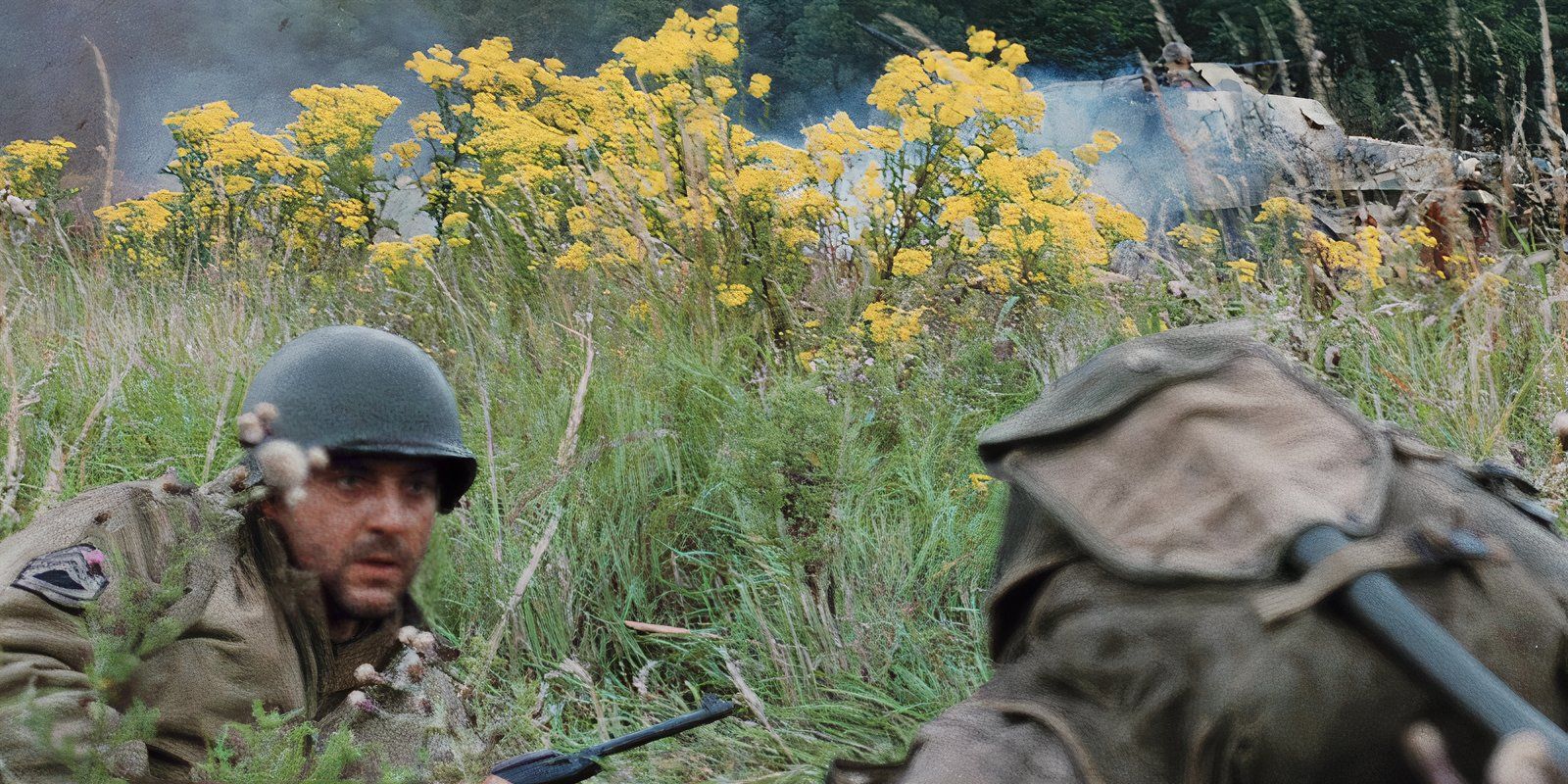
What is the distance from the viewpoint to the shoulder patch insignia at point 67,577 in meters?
2.39

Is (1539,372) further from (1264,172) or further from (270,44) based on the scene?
(270,44)

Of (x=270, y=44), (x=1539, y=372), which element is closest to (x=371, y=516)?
(x=1539, y=372)

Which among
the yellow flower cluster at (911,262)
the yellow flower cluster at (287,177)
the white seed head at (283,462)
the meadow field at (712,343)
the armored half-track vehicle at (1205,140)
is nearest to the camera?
the white seed head at (283,462)

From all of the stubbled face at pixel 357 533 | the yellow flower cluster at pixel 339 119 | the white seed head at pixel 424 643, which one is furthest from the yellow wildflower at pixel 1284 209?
the yellow flower cluster at pixel 339 119

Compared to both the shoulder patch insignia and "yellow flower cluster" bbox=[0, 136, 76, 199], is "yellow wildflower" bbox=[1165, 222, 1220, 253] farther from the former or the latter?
"yellow flower cluster" bbox=[0, 136, 76, 199]

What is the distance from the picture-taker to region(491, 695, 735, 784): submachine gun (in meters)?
2.34

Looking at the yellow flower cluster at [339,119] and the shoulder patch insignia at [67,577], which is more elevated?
the yellow flower cluster at [339,119]

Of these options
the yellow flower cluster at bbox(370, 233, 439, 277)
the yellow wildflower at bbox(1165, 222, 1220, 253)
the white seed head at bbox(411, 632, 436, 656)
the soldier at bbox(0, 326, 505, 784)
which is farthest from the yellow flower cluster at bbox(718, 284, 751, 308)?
the white seed head at bbox(411, 632, 436, 656)

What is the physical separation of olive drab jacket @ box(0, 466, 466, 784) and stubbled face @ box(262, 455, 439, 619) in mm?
42

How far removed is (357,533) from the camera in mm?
2773

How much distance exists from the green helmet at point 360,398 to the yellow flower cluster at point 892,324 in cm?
190

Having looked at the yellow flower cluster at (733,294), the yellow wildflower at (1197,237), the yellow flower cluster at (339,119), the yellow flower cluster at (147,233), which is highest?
the yellow flower cluster at (339,119)

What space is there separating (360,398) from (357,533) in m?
0.28

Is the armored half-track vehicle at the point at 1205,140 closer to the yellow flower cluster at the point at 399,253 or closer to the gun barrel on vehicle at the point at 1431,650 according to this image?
the yellow flower cluster at the point at 399,253
